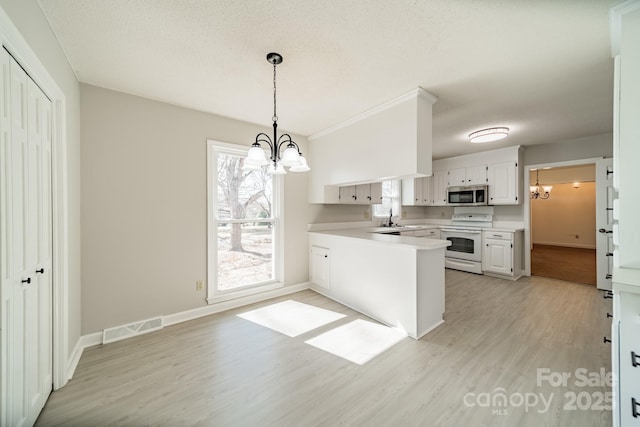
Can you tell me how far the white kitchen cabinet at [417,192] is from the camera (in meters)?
5.79

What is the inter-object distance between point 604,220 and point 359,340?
4400mm

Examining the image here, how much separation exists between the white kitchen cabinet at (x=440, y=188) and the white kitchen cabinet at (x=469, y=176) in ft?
0.40

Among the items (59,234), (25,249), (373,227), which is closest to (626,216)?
(25,249)

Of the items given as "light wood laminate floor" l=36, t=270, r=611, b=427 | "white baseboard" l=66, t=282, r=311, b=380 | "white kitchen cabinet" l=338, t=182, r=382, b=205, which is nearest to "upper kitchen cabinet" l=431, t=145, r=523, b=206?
"white kitchen cabinet" l=338, t=182, r=382, b=205

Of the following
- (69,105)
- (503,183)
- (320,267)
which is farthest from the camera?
(503,183)

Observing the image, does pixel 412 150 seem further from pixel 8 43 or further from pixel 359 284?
pixel 8 43

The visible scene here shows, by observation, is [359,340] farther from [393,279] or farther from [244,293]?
[244,293]

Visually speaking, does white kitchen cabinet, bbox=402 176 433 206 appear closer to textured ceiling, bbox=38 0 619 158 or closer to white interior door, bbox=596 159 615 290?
white interior door, bbox=596 159 615 290

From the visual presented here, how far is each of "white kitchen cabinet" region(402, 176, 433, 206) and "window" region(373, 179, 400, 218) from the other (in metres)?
0.24

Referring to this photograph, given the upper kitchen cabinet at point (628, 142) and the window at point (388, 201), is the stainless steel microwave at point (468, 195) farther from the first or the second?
the upper kitchen cabinet at point (628, 142)

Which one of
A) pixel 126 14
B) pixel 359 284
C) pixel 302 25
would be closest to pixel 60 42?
pixel 126 14

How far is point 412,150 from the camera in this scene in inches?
99.7

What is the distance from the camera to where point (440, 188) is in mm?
5680

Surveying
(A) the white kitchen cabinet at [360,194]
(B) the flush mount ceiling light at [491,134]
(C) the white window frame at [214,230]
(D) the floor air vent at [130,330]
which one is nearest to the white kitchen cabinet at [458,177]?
(B) the flush mount ceiling light at [491,134]
